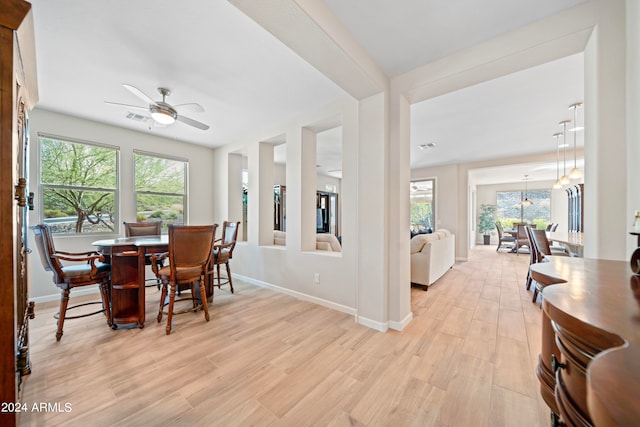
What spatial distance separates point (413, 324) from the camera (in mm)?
2531

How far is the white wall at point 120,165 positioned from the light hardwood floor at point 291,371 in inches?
32.4

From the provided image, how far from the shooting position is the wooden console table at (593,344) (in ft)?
1.02

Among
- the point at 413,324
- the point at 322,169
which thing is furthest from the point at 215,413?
the point at 322,169

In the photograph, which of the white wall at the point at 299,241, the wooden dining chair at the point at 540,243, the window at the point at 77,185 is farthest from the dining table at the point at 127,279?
the wooden dining chair at the point at 540,243

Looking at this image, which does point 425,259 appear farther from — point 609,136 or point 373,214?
point 609,136

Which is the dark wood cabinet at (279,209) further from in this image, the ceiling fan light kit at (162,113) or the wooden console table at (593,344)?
the wooden console table at (593,344)

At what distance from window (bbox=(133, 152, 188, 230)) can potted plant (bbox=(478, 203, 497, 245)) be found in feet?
36.0

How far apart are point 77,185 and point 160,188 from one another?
1.09 metres

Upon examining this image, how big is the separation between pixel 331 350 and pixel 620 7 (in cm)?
312

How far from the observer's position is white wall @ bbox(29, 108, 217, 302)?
318 centimetres

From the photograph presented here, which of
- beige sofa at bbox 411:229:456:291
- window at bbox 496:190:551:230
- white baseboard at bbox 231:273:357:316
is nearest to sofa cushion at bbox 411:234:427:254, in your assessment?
beige sofa at bbox 411:229:456:291

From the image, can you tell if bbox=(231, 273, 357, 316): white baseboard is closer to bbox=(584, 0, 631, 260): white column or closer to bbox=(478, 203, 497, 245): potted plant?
bbox=(584, 0, 631, 260): white column

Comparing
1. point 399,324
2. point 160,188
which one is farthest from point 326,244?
point 160,188

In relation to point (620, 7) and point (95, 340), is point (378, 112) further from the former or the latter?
point (95, 340)
